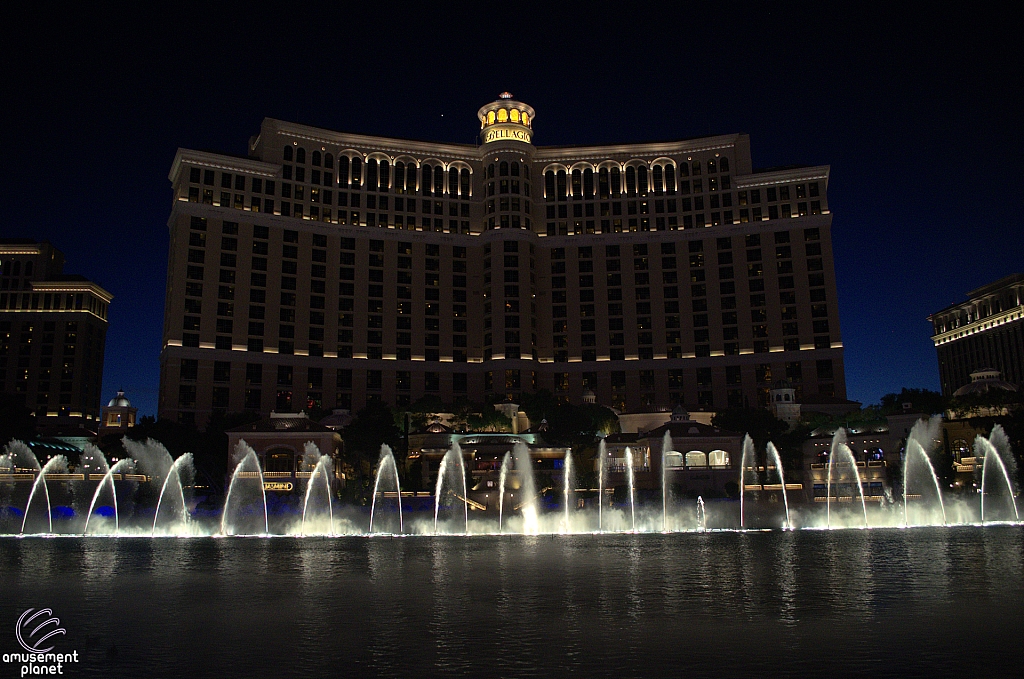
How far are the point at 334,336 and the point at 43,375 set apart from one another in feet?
221

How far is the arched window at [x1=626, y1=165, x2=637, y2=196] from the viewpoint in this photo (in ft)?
466

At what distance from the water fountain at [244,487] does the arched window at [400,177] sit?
65.6 meters

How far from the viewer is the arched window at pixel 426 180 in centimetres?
14062

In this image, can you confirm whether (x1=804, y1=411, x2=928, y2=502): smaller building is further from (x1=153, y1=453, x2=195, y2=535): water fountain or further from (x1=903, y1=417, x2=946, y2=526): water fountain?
(x1=153, y1=453, x2=195, y2=535): water fountain

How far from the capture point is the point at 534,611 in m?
19.1

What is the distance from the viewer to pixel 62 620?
18141 millimetres

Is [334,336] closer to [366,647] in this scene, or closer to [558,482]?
[558,482]

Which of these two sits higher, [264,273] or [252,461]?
[264,273]

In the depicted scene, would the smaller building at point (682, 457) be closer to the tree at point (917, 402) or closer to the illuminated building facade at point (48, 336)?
the tree at point (917, 402)

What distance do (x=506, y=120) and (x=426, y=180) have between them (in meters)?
17.0

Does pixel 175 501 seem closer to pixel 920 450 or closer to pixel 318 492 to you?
pixel 318 492

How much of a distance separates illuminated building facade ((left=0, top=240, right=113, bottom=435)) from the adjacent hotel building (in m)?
46.9

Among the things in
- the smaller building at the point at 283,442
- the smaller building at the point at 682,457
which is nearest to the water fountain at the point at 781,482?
the smaller building at the point at 682,457

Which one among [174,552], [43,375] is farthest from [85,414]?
[174,552]
